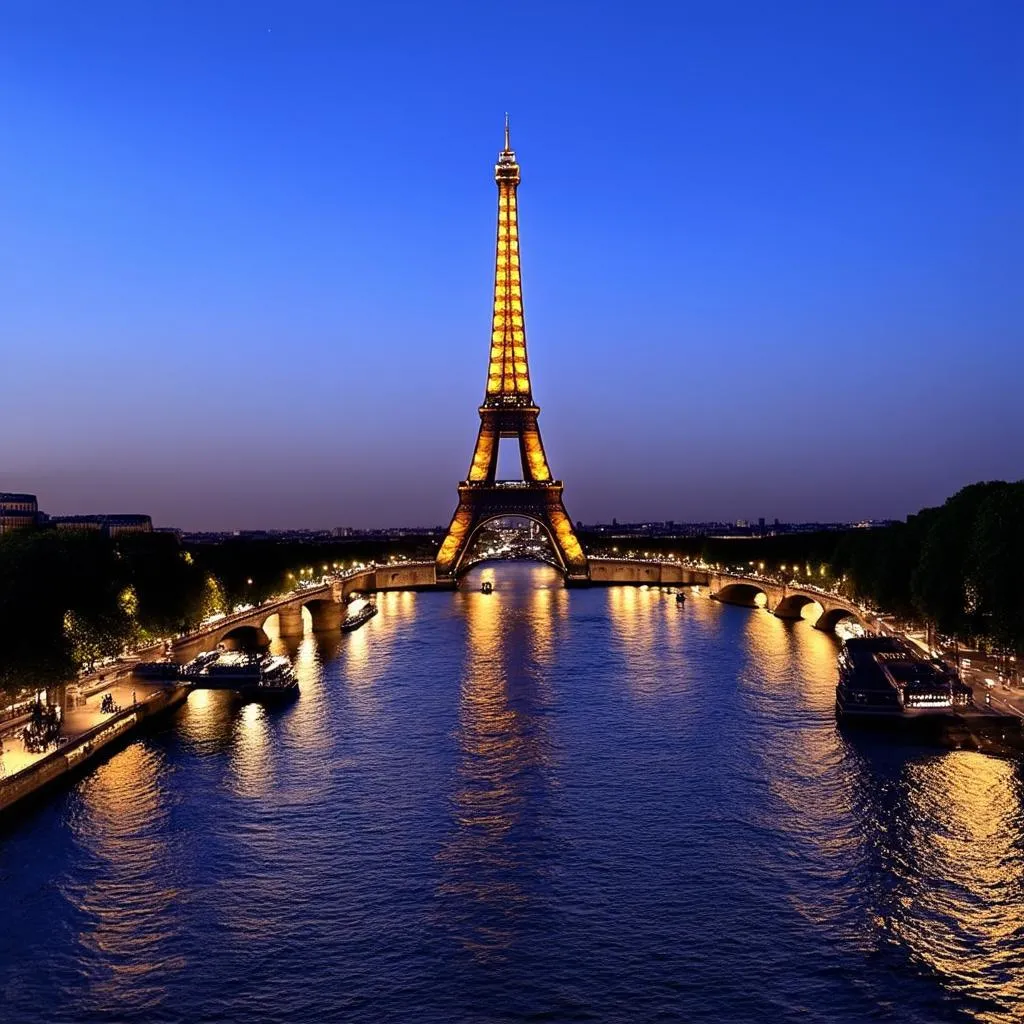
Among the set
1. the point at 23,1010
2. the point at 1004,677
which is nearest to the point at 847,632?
the point at 1004,677

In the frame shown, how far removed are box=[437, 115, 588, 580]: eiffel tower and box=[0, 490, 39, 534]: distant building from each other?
2910 inches

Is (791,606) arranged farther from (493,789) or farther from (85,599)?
(85,599)

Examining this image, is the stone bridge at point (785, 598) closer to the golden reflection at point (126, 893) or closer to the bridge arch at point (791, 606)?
the bridge arch at point (791, 606)

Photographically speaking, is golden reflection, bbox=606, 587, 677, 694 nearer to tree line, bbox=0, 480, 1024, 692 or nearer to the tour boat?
tree line, bbox=0, 480, 1024, 692

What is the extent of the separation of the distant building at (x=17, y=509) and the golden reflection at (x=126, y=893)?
14008cm

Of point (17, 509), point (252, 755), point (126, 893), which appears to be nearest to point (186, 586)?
point (252, 755)

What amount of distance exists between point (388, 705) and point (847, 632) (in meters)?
37.4

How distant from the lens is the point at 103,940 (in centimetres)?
2312

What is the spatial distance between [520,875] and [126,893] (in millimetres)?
9449

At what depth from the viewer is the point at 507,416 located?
123 metres

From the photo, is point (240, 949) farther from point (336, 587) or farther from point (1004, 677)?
point (336, 587)

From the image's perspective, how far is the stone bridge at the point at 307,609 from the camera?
202 ft

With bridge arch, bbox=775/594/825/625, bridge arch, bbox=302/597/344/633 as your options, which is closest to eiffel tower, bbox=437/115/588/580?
bridge arch, bbox=302/597/344/633

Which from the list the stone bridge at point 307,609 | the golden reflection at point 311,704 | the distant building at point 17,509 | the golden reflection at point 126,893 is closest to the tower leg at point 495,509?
the stone bridge at point 307,609
